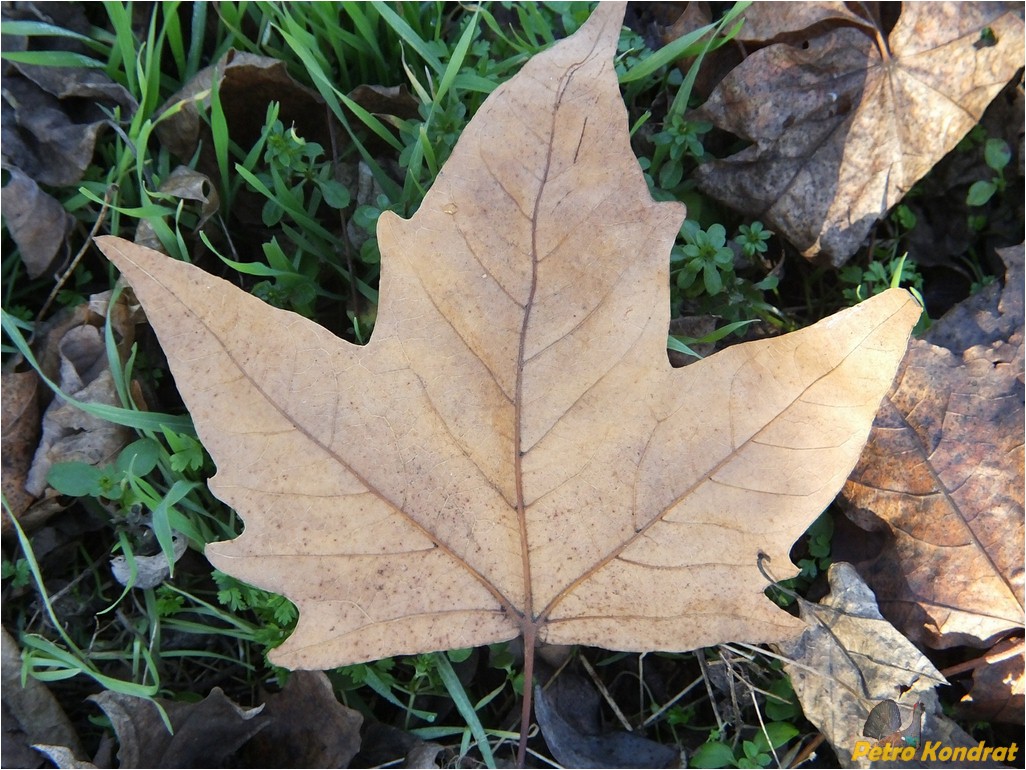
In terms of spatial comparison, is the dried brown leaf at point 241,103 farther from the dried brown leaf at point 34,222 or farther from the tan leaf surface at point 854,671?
the tan leaf surface at point 854,671

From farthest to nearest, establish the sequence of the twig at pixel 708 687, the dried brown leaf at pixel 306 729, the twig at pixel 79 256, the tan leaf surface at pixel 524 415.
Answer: the twig at pixel 79 256 → the twig at pixel 708 687 → the dried brown leaf at pixel 306 729 → the tan leaf surface at pixel 524 415

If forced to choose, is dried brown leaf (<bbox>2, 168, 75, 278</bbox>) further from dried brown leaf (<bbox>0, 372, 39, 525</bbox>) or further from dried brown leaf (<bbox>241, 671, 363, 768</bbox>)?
dried brown leaf (<bbox>241, 671, 363, 768</bbox>)

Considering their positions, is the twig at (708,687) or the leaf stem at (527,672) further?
the twig at (708,687)

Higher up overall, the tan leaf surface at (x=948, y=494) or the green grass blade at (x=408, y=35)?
the green grass blade at (x=408, y=35)

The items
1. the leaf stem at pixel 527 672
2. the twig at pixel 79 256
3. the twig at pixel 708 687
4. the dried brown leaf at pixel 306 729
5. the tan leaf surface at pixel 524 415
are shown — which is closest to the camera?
the tan leaf surface at pixel 524 415

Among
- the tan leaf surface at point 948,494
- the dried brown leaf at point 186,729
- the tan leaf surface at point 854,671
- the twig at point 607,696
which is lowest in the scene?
the dried brown leaf at point 186,729

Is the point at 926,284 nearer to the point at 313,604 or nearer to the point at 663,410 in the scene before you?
the point at 663,410

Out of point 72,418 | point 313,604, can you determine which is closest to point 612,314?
point 313,604

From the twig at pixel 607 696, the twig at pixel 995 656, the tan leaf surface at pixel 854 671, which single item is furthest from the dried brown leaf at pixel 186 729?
the twig at pixel 995 656
